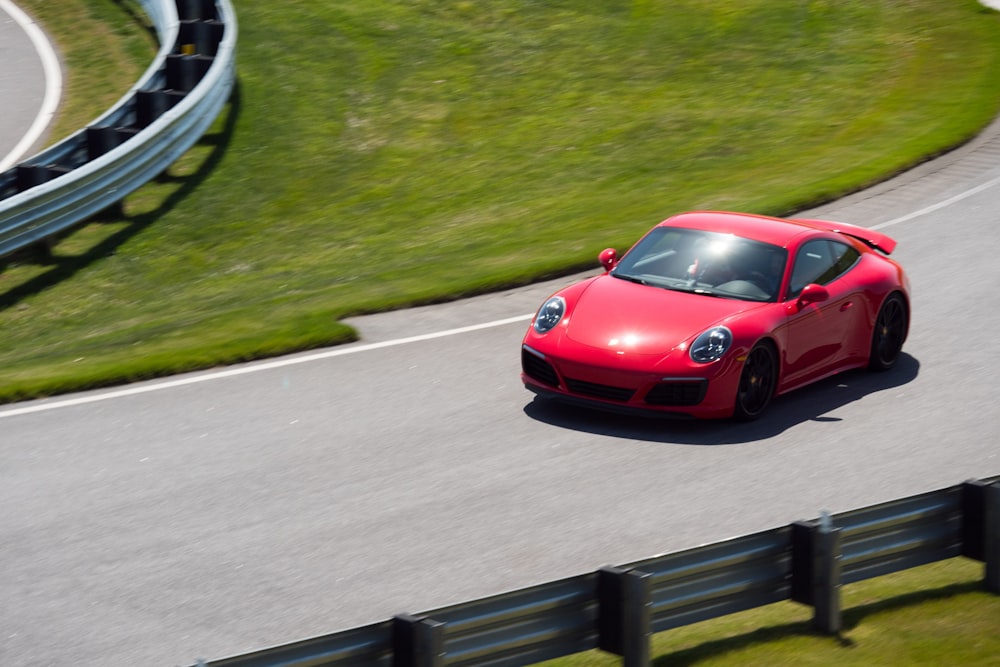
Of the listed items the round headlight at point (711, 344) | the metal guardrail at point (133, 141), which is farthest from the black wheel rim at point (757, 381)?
the metal guardrail at point (133, 141)

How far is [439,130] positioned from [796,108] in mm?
5672

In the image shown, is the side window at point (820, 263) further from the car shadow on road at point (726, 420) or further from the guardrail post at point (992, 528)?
the guardrail post at point (992, 528)

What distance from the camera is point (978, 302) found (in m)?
13.5

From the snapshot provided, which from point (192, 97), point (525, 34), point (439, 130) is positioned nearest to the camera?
point (192, 97)

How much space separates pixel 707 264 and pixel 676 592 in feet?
16.9

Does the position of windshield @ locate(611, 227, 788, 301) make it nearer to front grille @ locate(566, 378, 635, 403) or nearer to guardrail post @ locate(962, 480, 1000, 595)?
front grille @ locate(566, 378, 635, 403)

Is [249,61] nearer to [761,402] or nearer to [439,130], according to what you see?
[439,130]

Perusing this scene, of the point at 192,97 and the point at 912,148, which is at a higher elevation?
the point at 192,97

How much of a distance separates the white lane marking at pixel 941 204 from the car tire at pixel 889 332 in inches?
178

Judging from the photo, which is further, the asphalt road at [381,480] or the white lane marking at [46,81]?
the white lane marking at [46,81]

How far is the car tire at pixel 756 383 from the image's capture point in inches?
412

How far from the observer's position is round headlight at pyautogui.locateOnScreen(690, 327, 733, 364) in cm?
1030

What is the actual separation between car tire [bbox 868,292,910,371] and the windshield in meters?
1.22

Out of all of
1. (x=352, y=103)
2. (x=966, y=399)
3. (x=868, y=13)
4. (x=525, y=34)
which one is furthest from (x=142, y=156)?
(x=868, y=13)
